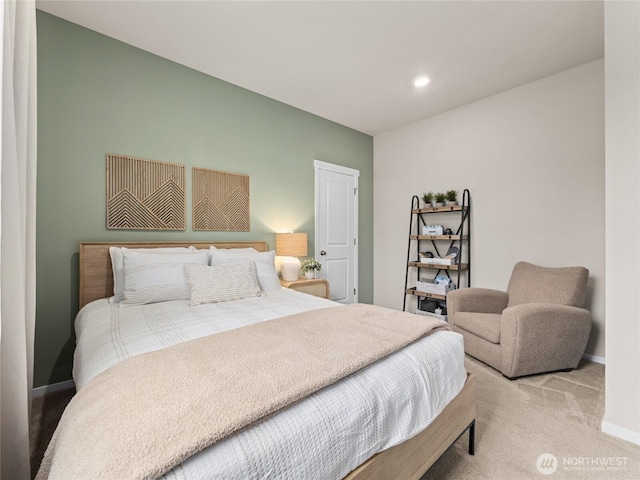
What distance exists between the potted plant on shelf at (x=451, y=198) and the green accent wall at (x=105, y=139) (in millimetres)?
2088

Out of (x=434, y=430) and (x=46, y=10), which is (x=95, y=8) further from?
(x=434, y=430)

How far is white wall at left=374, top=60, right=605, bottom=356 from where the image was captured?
2771 millimetres

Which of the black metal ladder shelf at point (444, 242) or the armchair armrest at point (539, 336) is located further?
the black metal ladder shelf at point (444, 242)

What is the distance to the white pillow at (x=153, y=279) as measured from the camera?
2068 mm

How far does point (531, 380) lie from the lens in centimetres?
237

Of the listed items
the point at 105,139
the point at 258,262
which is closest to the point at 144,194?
the point at 105,139

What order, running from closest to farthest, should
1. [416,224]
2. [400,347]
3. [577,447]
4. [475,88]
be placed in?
1. [400,347]
2. [577,447]
3. [475,88]
4. [416,224]

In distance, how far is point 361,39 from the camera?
245 cm

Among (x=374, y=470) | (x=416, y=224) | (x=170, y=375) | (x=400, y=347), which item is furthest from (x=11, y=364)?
(x=416, y=224)

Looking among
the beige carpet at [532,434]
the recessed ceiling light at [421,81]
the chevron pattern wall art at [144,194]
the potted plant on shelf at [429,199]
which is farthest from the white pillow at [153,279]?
the potted plant on shelf at [429,199]

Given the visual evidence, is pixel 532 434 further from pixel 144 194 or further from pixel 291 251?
pixel 144 194

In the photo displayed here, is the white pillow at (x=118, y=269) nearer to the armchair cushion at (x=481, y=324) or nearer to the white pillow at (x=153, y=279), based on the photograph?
the white pillow at (x=153, y=279)

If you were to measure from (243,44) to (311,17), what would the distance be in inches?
26.5

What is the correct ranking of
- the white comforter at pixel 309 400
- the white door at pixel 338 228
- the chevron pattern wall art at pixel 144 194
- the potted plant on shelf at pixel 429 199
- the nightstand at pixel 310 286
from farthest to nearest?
the white door at pixel 338 228
the potted plant on shelf at pixel 429 199
the nightstand at pixel 310 286
the chevron pattern wall art at pixel 144 194
the white comforter at pixel 309 400
